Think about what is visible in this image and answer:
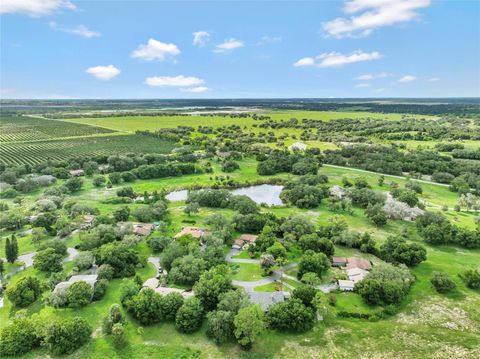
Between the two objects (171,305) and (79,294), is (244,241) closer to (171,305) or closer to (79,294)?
(171,305)

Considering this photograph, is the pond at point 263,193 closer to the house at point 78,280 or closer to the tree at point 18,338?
the house at point 78,280

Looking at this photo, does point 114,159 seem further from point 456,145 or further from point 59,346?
point 456,145

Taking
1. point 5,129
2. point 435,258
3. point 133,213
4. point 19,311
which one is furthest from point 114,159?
point 5,129

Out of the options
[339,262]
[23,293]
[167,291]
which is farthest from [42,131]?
[339,262]

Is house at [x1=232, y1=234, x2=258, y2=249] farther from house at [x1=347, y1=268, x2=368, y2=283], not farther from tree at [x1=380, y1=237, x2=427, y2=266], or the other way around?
tree at [x1=380, y1=237, x2=427, y2=266]

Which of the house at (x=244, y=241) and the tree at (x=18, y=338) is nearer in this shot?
the tree at (x=18, y=338)

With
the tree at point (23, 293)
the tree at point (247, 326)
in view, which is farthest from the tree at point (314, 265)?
the tree at point (23, 293)

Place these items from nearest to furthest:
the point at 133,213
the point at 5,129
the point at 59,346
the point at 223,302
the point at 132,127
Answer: the point at 59,346
the point at 223,302
the point at 133,213
the point at 5,129
the point at 132,127
